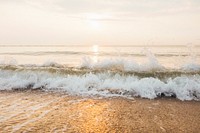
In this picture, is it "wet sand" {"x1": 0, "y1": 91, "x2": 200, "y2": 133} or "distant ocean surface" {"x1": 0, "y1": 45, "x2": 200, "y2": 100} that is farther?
"distant ocean surface" {"x1": 0, "y1": 45, "x2": 200, "y2": 100}

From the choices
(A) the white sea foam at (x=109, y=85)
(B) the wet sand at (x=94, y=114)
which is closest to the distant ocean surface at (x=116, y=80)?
(A) the white sea foam at (x=109, y=85)

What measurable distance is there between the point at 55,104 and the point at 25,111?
1.20 metres

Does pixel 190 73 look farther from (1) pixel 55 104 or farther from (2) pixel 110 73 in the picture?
(1) pixel 55 104

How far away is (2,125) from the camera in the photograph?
19.0ft

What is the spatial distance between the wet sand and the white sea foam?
83 cm

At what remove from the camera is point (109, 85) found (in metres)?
10.9

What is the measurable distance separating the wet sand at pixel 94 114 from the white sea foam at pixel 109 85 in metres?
0.83

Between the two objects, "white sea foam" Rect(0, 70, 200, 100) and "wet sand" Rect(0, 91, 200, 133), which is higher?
"white sea foam" Rect(0, 70, 200, 100)

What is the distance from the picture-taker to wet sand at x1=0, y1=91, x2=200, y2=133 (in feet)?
18.9

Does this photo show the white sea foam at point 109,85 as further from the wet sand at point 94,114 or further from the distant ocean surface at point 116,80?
the wet sand at point 94,114

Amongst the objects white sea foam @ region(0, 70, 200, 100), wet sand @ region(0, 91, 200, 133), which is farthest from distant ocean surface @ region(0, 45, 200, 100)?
wet sand @ region(0, 91, 200, 133)

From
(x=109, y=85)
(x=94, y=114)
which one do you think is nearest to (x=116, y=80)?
(x=109, y=85)

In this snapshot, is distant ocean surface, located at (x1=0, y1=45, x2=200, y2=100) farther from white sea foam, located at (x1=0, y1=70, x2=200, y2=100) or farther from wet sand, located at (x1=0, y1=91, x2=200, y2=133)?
wet sand, located at (x1=0, y1=91, x2=200, y2=133)

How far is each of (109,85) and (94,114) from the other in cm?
400
